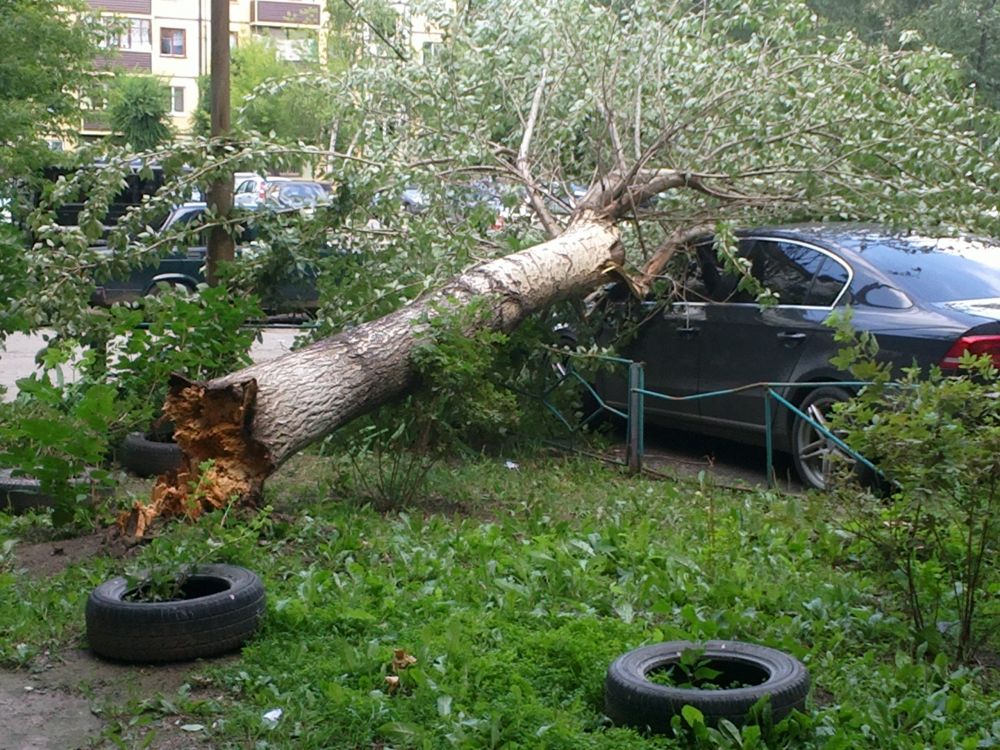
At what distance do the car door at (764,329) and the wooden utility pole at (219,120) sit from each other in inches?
147

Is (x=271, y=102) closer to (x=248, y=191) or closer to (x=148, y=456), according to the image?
(x=248, y=191)

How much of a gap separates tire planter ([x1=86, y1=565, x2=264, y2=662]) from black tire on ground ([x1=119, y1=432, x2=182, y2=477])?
3561 millimetres

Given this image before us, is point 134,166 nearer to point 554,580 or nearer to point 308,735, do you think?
point 554,580

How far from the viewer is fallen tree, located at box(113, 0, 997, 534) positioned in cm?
971

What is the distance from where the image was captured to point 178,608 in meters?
5.29

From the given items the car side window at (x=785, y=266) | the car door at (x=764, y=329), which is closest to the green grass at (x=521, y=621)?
the car door at (x=764, y=329)

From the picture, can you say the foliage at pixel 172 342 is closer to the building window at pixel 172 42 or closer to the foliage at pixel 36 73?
the foliage at pixel 36 73

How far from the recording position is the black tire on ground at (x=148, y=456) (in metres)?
8.95

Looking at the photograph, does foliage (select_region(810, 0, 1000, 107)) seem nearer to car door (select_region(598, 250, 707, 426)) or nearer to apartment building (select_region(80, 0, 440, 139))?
car door (select_region(598, 250, 707, 426))

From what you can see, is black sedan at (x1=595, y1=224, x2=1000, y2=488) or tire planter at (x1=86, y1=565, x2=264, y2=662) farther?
black sedan at (x1=595, y1=224, x2=1000, y2=488)

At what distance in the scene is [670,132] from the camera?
10.2m

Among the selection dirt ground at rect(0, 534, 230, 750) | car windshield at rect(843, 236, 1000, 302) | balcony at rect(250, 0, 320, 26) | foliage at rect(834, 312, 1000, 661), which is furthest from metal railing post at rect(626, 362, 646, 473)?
balcony at rect(250, 0, 320, 26)

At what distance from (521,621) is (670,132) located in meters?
5.53

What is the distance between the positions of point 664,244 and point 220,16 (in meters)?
3.88
